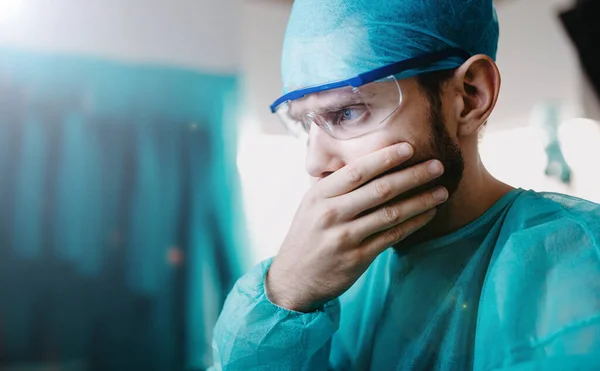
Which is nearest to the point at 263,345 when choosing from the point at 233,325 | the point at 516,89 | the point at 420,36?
the point at 233,325

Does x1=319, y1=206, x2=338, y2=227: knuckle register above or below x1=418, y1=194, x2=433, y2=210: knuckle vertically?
below

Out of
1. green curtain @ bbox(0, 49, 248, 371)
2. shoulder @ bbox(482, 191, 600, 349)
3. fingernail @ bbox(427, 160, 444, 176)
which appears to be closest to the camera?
shoulder @ bbox(482, 191, 600, 349)

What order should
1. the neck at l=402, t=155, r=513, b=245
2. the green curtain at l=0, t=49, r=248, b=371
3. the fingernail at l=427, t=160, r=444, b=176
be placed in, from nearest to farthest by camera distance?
the fingernail at l=427, t=160, r=444, b=176, the neck at l=402, t=155, r=513, b=245, the green curtain at l=0, t=49, r=248, b=371

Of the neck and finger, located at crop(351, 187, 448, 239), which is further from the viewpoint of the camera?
the neck

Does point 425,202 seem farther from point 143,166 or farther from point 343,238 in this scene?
point 143,166

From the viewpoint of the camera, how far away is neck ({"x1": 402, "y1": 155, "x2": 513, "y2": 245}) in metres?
0.76

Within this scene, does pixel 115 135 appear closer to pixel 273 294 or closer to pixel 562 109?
pixel 273 294

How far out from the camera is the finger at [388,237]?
65cm

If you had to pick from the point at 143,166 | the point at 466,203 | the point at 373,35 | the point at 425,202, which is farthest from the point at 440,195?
the point at 143,166

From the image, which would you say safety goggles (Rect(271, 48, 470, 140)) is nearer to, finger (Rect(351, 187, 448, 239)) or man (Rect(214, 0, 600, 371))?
man (Rect(214, 0, 600, 371))

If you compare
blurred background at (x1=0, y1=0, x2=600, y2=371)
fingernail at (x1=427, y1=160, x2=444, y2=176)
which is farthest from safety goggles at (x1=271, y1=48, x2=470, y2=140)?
blurred background at (x1=0, y1=0, x2=600, y2=371)

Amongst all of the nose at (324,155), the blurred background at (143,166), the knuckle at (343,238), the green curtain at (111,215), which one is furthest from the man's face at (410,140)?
the green curtain at (111,215)

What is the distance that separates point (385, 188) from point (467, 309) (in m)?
0.24

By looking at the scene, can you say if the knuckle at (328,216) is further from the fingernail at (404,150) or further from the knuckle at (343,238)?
the fingernail at (404,150)
